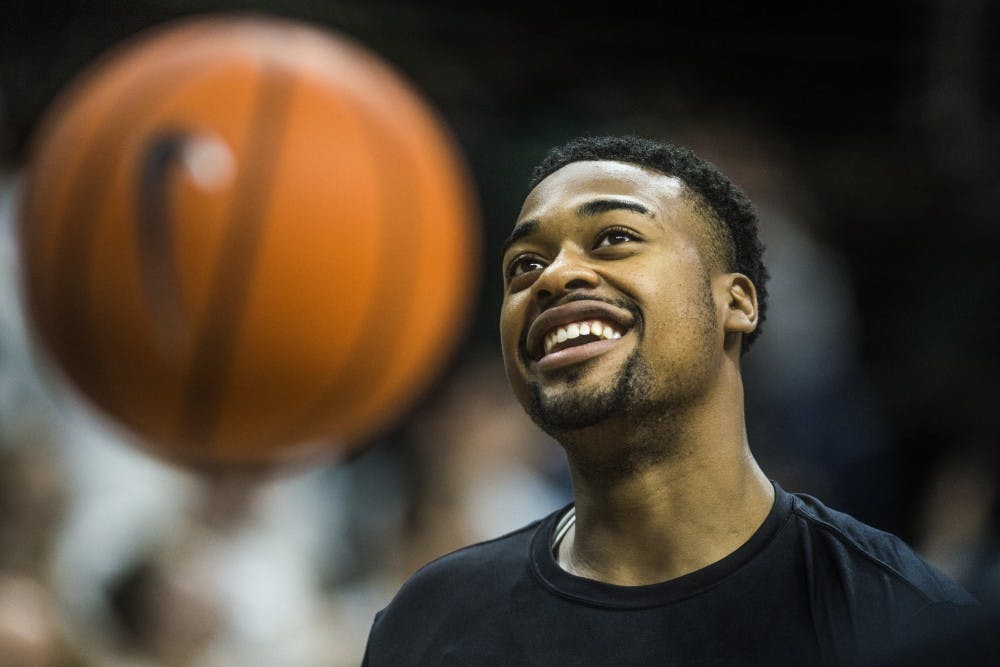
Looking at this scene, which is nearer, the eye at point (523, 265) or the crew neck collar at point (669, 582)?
the crew neck collar at point (669, 582)

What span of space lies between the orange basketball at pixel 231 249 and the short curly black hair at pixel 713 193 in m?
0.91

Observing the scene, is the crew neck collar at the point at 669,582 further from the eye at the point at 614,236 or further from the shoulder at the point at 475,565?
the eye at the point at 614,236

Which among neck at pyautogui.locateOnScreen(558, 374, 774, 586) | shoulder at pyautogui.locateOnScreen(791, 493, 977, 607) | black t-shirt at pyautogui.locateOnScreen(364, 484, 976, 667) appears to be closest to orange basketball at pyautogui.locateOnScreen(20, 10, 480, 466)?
black t-shirt at pyautogui.locateOnScreen(364, 484, 976, 667)

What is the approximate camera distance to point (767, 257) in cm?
549

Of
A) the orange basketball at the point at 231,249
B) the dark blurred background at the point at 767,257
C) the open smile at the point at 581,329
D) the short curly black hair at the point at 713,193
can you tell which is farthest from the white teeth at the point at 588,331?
the dark blurred background at the point at 767,257

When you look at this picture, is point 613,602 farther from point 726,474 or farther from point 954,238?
point 954,238

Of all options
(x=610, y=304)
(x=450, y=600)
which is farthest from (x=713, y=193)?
(x=450, y=600)

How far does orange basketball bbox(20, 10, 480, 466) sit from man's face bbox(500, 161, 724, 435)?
0.94 metres

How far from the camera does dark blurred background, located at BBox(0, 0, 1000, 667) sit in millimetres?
4586

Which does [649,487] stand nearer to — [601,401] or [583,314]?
[601,401]

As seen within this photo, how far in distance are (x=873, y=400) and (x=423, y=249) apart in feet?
11.1

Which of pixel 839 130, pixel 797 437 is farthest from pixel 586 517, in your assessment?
pixel 839 130

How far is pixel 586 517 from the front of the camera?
191 centimetres

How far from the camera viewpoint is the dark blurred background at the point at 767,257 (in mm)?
4586
